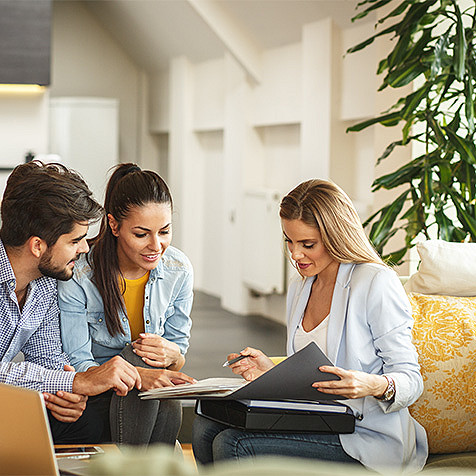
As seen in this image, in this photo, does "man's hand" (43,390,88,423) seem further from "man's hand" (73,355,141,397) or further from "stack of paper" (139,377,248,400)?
"stack of paper" (139,377,248,400)

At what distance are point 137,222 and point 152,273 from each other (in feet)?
0.64

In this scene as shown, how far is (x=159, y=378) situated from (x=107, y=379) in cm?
18

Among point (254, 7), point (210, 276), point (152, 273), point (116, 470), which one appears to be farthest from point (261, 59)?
point (116, 470)

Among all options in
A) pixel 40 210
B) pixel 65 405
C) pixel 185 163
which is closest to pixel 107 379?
pixel 65 405

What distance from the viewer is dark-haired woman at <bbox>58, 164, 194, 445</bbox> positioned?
221cm

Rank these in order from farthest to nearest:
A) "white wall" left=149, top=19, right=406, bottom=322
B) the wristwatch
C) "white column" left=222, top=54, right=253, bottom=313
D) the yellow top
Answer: "white column" left=222, top=54, right=253, bottom=313 < "white wall" left=149, top=19, right=406, bottom=322 < the yellow top < the wristwatch

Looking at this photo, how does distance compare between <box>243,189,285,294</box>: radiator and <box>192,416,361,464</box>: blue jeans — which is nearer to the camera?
<box>192,416,361,464</box>: blue jeans

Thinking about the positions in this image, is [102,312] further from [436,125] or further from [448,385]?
[436,125]

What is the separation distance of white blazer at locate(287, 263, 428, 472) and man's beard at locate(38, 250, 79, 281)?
724 mm

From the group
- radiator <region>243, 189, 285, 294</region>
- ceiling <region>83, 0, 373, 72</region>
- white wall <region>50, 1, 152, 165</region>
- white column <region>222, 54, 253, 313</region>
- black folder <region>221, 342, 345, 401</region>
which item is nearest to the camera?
black folder <region>221, 342, 345, 401</region>

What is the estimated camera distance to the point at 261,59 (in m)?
6.93

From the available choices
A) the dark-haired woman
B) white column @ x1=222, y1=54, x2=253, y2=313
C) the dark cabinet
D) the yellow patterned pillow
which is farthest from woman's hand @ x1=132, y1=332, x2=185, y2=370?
the dark cabinet

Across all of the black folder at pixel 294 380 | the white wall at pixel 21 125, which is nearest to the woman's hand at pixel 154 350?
the black folder at pixel 294 380

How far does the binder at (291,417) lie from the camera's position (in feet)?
6.42
